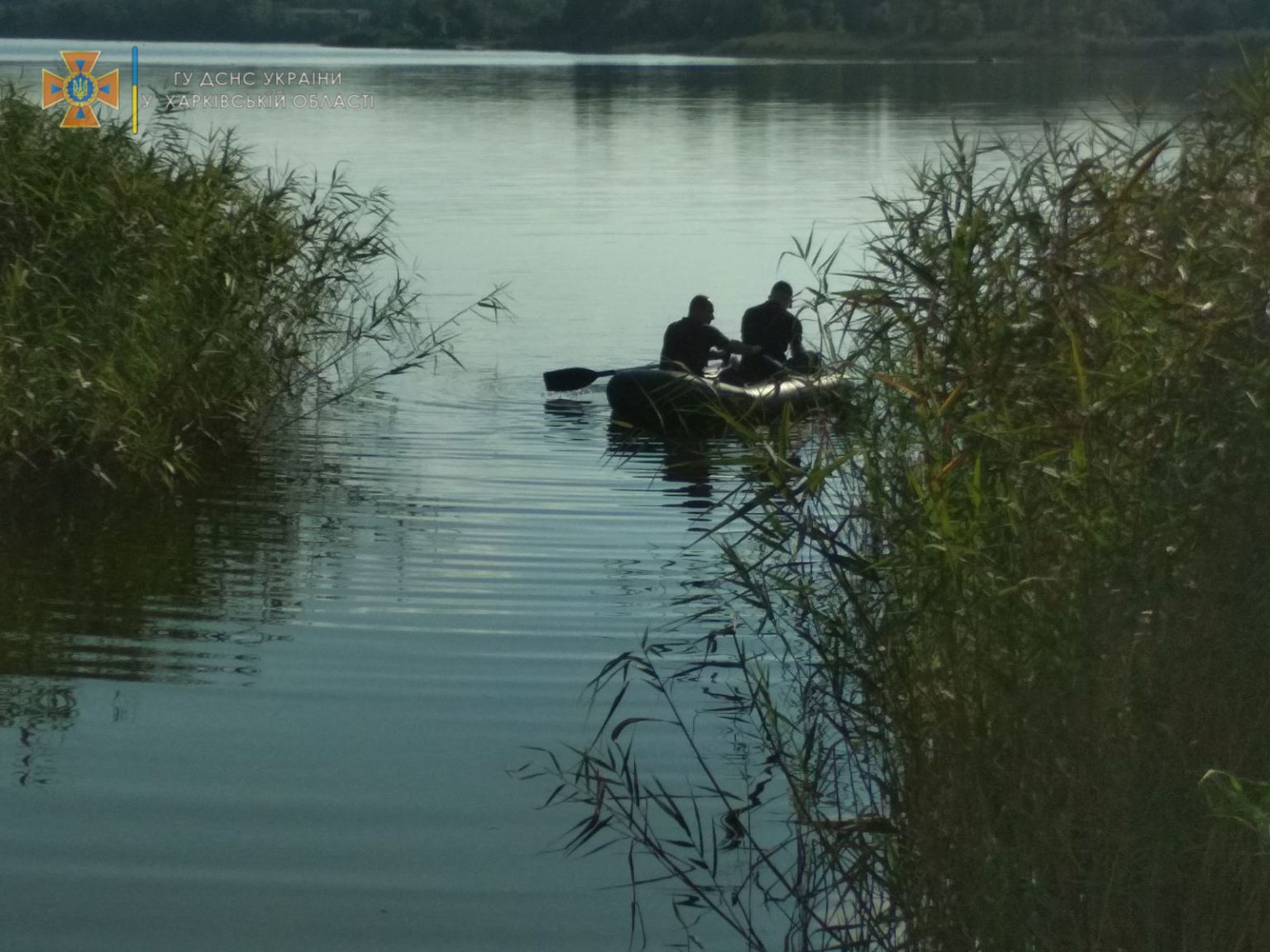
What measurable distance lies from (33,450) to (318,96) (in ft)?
154

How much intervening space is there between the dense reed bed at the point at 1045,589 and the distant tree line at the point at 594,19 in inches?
2169

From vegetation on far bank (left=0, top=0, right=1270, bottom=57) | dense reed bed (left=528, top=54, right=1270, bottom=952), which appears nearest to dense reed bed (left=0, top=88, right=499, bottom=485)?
dense reed bed (left=528, top=54, right=1270, bottom=952)

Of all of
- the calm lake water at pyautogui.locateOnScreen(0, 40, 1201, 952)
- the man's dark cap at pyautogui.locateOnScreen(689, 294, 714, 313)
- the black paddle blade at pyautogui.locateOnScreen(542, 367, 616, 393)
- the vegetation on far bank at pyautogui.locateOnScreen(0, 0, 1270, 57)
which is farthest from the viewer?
the vegetation on far bank at pyautogui.locateOnScreen(0, 0, 1270, 57)

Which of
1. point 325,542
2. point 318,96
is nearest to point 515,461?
point 325,542

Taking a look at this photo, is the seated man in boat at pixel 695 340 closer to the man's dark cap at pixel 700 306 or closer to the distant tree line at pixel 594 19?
the man's dark cap at pixel 700 306

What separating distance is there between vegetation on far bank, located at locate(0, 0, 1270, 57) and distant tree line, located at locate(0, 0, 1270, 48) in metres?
0.05

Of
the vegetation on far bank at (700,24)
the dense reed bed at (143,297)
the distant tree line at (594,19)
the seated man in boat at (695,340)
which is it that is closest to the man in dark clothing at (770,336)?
the seated man in boat at (695,340)

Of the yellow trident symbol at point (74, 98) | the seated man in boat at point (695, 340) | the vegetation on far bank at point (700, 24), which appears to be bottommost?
the seated man in boat at point (695, 340)

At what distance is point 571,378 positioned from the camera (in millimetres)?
14125

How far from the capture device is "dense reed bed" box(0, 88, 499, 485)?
376 inches

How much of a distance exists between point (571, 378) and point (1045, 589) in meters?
9.94

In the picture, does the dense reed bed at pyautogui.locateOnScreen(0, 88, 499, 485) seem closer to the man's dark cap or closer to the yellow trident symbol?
the yellow trident symbol

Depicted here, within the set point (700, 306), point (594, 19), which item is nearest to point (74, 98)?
point (700, 306)

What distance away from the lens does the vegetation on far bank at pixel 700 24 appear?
6175 centimetres
